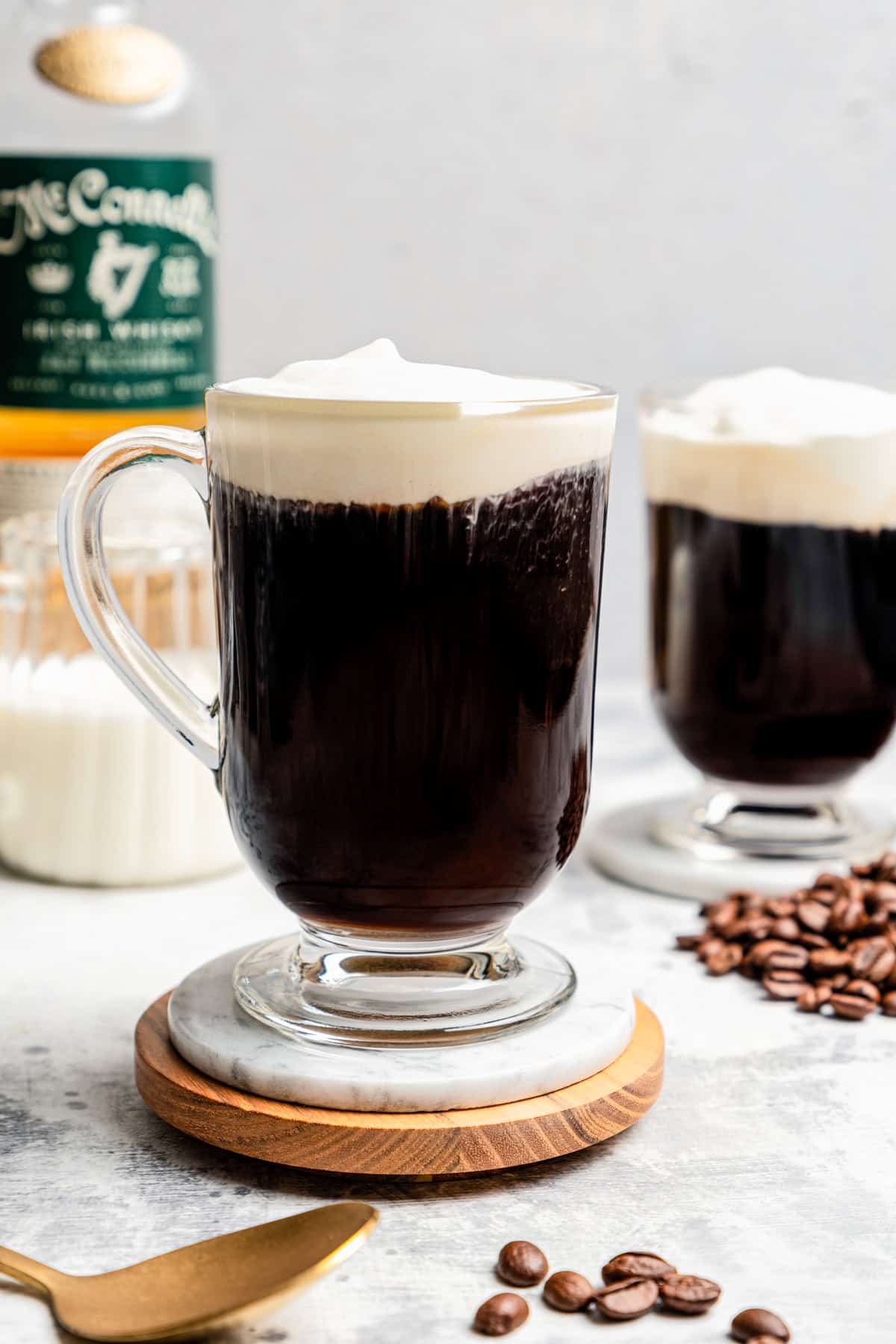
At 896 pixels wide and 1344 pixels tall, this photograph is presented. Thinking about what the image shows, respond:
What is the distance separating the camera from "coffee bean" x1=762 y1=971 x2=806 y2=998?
0.96 meters

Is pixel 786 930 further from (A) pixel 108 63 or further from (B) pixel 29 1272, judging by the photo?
(A) pixel 108 63

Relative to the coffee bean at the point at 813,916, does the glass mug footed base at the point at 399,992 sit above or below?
above

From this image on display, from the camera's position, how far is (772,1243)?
26.8 inches

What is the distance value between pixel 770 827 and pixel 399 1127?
0.58 metres

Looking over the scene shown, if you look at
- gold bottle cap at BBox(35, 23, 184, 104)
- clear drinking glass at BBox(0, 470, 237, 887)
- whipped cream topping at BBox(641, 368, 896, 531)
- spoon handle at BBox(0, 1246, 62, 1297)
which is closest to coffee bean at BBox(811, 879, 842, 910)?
whipped cream topping at BBox(641, 368, 896, 531)

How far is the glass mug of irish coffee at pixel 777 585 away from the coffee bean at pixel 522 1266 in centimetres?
56

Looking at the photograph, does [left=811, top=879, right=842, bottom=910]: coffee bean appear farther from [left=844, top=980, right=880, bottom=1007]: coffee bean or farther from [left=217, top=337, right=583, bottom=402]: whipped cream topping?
[left=217, top=337, right=583, bottom=402]: whipped cream topping

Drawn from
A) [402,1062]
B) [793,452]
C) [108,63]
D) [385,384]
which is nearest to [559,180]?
[108,63]

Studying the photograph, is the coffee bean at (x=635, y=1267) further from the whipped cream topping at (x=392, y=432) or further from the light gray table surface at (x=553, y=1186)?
the whipped cream topping at (x=392, y=432)

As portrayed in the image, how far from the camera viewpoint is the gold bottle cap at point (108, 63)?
49.8 inches

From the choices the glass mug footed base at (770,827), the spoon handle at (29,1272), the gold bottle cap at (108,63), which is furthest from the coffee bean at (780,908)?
the gold bottle cap at (108,63)

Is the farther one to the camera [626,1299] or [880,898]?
[880,898]

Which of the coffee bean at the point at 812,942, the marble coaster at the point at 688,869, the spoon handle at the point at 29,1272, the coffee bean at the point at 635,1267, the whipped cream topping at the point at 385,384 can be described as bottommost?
the marble coaster at the point at 688,869

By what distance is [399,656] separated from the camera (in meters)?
0.72
